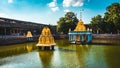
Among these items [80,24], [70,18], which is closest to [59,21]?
[70,18]

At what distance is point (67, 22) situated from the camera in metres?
69.8

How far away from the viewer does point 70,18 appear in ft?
234

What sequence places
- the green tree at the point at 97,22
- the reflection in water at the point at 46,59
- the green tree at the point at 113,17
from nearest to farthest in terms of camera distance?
the reflection in water at the point at 46,59 → the green tree at the point at 113,17 → the green tree at the point at 97,22

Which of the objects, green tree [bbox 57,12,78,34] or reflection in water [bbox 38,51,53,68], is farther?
green tree [bbox 57,12,78,34]

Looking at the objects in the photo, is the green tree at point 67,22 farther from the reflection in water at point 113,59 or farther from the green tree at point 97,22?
the reflection in water at point 113,59

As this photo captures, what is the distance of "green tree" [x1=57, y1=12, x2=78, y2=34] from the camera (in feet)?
228

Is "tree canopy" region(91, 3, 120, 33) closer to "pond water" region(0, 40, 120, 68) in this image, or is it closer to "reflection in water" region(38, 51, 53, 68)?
"pond water" region(0, 40, 120, 68)

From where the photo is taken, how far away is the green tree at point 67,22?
6951cm

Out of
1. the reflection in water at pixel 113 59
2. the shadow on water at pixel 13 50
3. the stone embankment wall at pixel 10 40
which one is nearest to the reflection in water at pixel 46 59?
the shadow on water at pixel 13 50

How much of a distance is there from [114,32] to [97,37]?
723cm

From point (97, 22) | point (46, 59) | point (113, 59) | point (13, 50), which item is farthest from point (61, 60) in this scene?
point (97, 22)

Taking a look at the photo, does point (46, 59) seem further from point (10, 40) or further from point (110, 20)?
point (110, 20)

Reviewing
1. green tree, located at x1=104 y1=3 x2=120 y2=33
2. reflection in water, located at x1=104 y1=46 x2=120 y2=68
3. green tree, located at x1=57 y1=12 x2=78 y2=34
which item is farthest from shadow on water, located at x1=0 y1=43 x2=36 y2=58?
green tree, located at x1=57 y1=12 x2=78 y2=34

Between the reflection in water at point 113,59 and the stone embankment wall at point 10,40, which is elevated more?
the stone embankment wall at point 10,40
